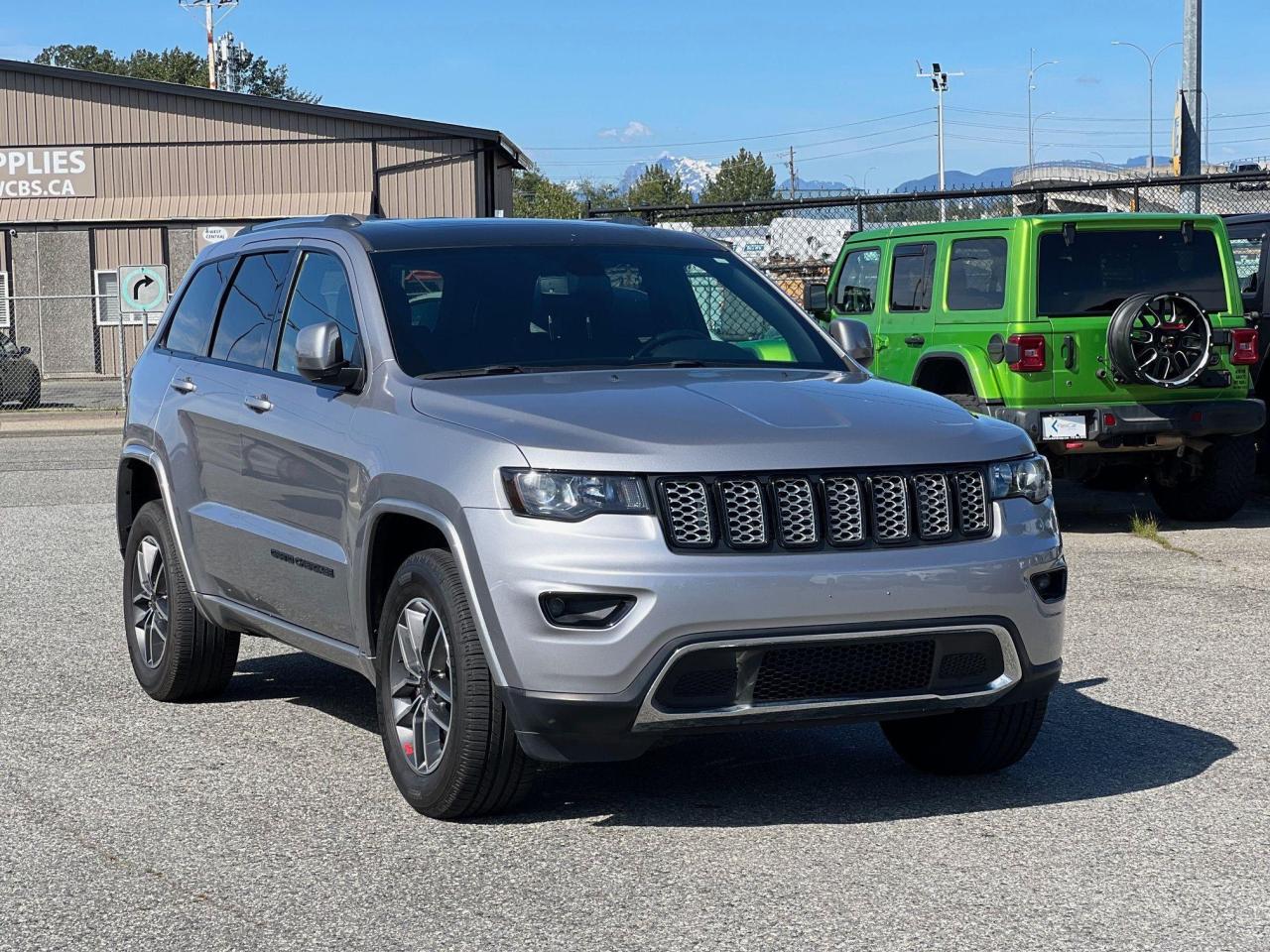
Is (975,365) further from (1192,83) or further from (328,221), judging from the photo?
(1192,83)

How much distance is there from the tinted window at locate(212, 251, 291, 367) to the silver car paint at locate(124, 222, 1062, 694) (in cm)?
33

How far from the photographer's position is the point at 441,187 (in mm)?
40000

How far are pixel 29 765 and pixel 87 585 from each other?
4525 mm

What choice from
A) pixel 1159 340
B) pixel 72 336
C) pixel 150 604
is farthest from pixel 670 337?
pixel 72 336

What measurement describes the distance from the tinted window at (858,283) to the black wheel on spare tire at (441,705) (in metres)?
9.00

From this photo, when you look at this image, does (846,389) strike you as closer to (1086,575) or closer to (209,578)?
(209,578)

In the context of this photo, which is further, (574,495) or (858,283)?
(858,283)

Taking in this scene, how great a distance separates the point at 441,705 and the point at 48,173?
123 feet

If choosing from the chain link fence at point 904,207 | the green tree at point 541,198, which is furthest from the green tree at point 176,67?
the chain link fence at point 904,207

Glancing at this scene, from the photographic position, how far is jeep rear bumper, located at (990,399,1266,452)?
12.2 meters

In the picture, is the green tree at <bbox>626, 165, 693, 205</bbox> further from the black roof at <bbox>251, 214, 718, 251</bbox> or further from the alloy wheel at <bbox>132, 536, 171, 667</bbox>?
the black roof at <bbox>251, 214, 718, 251</bbox>

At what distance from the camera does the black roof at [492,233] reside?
637 cm

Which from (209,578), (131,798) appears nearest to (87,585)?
(209,578)

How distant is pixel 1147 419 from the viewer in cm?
1224
